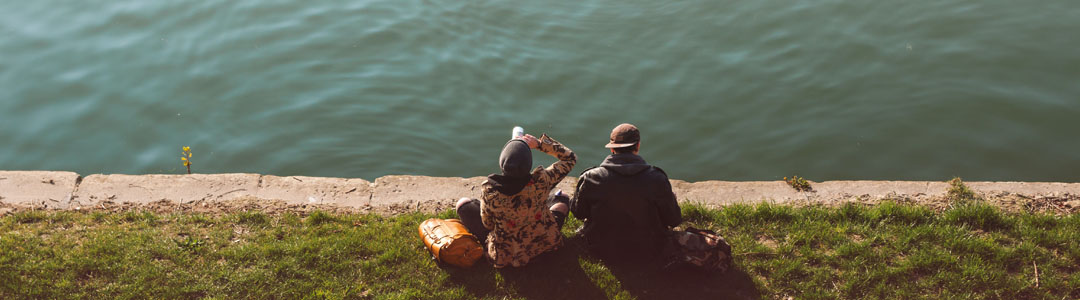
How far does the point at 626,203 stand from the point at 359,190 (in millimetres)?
3314

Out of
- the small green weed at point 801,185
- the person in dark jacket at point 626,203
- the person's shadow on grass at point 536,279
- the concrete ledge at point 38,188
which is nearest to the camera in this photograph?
the person in dark jacket at point 626,203

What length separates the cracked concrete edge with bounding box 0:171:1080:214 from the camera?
7.51 m

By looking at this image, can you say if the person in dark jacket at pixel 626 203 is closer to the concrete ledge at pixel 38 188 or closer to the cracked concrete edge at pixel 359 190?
the cracked concrete edge at pixel 359 190

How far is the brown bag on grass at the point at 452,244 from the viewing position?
6.29 meters

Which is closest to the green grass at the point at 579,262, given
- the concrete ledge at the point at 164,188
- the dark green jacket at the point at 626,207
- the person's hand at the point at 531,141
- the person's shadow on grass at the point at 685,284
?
the person's shadow on grass at the point at 685,284

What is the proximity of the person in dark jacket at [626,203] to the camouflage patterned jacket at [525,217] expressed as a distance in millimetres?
252

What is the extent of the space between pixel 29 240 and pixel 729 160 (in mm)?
7528

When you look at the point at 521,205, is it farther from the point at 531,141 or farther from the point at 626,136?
the point at 626,136

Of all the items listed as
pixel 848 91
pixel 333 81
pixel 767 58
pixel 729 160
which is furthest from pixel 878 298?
pixel 333 81

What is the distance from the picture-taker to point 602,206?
604cm

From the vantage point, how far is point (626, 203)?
593 cm

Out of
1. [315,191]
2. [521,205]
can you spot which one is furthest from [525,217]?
[315,191]

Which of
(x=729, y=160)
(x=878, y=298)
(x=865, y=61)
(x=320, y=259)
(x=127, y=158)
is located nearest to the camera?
(x=878, y=298)

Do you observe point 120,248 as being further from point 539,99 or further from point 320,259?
point 539,99
